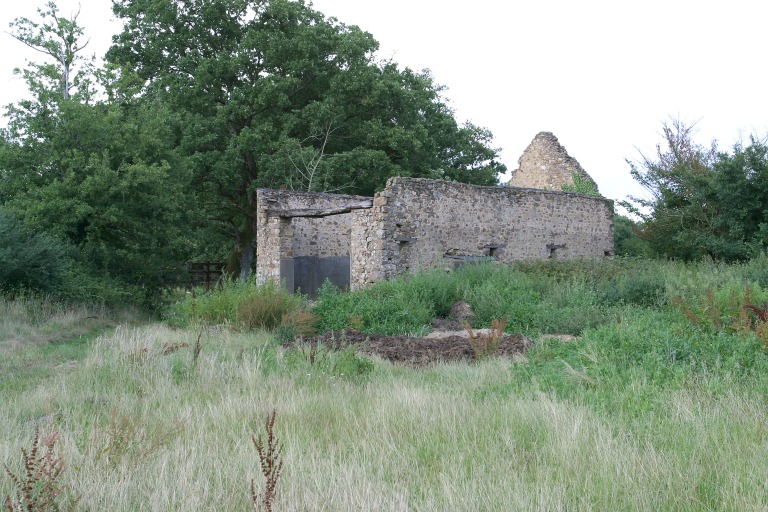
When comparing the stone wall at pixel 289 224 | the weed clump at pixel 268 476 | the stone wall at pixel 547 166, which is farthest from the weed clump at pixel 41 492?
the stone wall at pixel 547 166

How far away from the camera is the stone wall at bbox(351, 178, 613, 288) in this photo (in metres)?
15.8

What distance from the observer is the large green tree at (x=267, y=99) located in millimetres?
23000

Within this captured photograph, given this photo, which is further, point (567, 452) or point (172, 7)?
point (172, 7)

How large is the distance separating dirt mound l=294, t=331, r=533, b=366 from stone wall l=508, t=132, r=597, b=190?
17925mm

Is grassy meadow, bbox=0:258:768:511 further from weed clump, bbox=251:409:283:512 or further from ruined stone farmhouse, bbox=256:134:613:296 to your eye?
ruined stone farmhouse, bbox=256:134:613:296

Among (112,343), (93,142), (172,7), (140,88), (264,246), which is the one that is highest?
(172,7)

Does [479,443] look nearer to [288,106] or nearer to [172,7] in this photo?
[288,106]

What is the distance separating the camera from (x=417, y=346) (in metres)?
9.37

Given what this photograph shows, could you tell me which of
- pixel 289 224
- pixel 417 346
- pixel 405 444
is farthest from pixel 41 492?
pixel 289 224

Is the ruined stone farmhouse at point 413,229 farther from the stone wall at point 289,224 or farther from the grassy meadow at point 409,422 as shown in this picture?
the grassy meadow at point 409,422

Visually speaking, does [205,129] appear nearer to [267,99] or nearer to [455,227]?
Result: [267,99]

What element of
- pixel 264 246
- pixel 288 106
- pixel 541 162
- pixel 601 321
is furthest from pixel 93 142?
pixel 541 162

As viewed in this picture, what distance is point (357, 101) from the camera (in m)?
25.0

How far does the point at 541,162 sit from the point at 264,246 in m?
14.3
